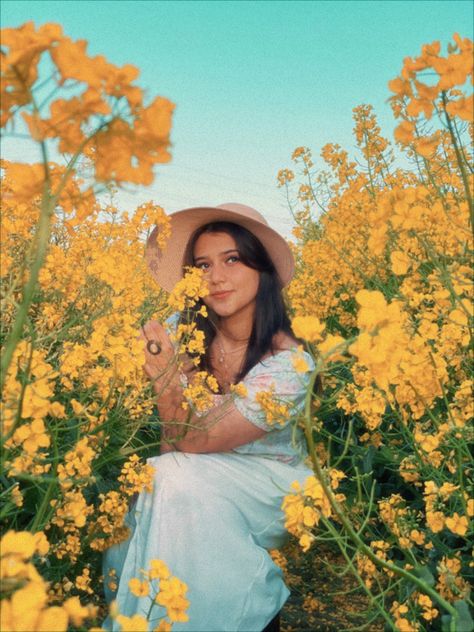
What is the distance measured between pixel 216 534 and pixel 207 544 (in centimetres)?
4

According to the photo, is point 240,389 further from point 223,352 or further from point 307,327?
point 307,327

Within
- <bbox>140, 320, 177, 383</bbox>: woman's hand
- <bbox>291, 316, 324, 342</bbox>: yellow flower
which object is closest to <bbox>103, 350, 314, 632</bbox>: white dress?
<bbox>140, 320, 177, 383</bbox>: woman's hand

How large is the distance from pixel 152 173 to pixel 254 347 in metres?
1.74

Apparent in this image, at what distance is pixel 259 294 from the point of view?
257 centimetres

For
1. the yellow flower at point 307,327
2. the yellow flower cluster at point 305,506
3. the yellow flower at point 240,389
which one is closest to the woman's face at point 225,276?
the yellow flower at point 240,389

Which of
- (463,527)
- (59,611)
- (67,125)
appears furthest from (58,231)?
(59,611)

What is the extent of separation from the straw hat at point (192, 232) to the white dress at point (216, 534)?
53cm

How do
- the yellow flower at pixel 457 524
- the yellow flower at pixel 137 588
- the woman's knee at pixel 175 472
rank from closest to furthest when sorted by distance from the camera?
the yellow flower at pixel 137 588, the yellow flower at pixel 457 524, the woman's knee at pixel 175 472

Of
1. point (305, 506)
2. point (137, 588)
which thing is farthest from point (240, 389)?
point (137, 588)

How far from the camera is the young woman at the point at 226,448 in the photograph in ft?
6.57

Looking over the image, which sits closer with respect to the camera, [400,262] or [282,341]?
[400,262]

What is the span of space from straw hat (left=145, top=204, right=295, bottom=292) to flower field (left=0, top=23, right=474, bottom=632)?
0.14 metres

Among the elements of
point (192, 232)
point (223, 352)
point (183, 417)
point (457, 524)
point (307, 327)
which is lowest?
point (457, 524)

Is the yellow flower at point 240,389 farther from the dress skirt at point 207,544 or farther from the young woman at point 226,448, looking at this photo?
the dress skirt at point 207,544
